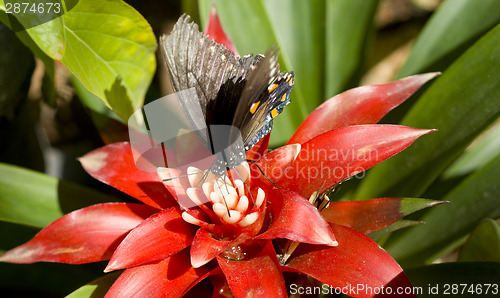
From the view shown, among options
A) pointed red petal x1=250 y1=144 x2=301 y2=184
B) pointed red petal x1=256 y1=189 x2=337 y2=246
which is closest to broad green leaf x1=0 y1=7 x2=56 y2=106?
pointed red petal x1=250 y1=144 x2=301 y2=184

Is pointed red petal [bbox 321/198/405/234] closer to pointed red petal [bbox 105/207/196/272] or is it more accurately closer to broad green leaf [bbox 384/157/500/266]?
pointed red petal [bbox 105/207/196/272]


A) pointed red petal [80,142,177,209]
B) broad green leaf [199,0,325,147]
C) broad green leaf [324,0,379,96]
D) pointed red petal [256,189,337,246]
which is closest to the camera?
pointed red petal [256,189,337,246]

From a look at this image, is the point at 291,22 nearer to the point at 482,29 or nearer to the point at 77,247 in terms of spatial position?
the point at 482,29

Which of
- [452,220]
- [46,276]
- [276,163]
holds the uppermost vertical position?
[276,163]

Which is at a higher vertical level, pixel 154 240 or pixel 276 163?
pixel 276 163

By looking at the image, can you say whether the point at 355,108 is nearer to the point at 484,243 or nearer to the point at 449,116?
the point at 449,116

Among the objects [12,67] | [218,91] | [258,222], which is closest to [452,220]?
[258,222]

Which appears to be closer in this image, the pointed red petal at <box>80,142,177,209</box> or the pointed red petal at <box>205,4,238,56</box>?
the pointed red petal at <box>80,142,177,209</box>

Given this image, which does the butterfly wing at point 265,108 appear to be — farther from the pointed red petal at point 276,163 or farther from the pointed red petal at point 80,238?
the pointed red petal at point 80,238
